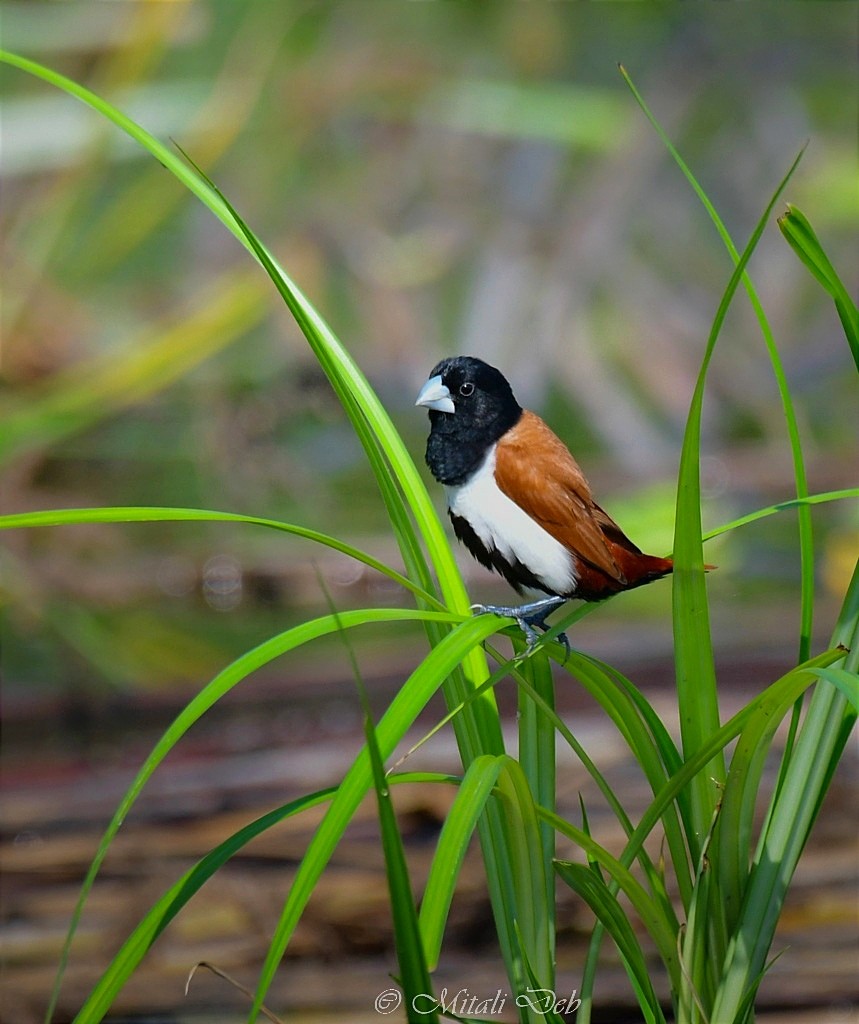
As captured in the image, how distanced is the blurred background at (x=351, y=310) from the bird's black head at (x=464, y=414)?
1.08 metres

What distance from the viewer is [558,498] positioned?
877 millimetres

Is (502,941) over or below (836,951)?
over

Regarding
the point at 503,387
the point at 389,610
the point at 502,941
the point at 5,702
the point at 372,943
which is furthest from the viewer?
the point at 5,702

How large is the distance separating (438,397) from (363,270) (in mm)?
1747

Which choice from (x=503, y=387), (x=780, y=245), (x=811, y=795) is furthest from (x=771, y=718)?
(x=780, y=245)

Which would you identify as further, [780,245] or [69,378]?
[780,245]

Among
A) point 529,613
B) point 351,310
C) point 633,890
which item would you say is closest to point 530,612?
point 529,613

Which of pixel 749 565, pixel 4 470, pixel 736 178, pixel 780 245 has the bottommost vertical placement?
pixel 749 565

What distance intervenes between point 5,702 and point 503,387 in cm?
167

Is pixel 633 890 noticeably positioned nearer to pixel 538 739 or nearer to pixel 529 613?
pixel 538 739

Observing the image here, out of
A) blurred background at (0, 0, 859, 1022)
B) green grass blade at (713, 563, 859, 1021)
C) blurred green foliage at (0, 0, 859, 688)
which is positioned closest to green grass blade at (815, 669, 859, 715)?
green grass blade at (713, 563, 859, 1021)

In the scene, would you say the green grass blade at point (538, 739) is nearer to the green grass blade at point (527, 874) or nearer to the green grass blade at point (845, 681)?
the green grass blade at point (527, 874)

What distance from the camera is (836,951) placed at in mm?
1408

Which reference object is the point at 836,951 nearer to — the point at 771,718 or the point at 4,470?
the point at 771,718
